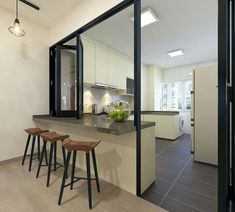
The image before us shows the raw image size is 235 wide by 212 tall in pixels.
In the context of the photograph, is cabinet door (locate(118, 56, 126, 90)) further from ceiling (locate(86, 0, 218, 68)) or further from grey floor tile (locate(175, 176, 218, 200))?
grey floor tile (locate(175, 176, 218, 200))

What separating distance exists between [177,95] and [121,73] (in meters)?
2.88

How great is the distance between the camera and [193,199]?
5.67ft

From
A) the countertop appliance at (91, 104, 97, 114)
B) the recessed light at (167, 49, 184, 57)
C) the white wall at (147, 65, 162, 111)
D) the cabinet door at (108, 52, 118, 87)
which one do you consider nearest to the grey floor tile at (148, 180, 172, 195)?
the countertop appliance at (91, 104, 97, 114)

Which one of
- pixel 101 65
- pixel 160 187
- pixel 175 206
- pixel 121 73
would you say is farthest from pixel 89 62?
pixel 175 206

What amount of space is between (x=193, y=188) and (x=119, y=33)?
A: 10.2ft

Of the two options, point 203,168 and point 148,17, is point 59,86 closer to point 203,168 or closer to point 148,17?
point 148,17

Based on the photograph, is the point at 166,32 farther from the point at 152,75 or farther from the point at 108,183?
the point at 108,183

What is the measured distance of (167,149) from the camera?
3723 millimetres

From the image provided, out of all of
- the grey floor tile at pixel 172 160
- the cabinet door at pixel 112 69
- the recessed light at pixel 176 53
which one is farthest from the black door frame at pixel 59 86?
the recessed light at pixel 176 53

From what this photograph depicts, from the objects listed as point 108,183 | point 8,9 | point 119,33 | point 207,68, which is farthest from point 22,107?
point 207,68

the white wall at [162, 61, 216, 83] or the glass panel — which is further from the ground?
the white wall at [162, 61, 216, 83]

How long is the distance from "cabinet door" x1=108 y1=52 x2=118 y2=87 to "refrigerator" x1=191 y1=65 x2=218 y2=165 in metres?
2.02

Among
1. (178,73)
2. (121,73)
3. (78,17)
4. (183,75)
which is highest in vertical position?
(78,17)

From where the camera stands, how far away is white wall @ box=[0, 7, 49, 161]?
2682 mm
